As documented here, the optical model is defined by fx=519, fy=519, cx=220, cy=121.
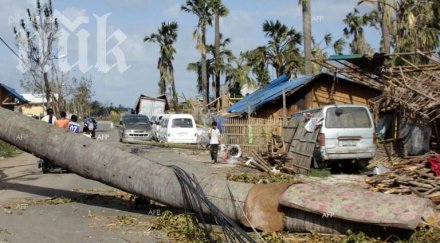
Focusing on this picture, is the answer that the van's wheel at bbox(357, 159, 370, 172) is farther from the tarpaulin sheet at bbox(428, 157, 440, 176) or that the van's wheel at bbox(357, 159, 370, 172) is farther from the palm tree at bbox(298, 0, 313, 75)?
the palm tree at bbox(298, 0, 313, 75)

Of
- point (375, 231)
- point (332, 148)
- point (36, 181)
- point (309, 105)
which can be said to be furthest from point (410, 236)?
point (309, 105)

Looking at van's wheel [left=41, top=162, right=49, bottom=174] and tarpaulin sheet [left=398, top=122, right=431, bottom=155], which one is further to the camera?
tarpaulin sheet [left=398, top=122, right=431, bottom=155]

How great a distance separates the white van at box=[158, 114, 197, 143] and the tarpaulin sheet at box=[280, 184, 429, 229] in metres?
23.2

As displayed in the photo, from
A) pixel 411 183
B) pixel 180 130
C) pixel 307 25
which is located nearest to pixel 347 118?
pixel 411 183

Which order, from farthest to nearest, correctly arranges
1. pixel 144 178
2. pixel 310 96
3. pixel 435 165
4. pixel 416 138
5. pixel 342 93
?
1. pixel 342 93
2. pixel 310 96
3. pixel 416 138
4. pixel 435 165
5. pixel 144 178

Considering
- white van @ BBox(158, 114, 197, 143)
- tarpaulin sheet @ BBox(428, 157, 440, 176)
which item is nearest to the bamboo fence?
white van @ BBox(158, 114, 197, 143)

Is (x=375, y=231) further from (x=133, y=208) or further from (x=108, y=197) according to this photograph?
(x=108, y=197)

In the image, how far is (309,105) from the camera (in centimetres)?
2508

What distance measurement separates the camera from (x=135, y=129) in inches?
1298

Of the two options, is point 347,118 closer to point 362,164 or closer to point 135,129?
point 362,164

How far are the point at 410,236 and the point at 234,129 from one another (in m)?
17.3

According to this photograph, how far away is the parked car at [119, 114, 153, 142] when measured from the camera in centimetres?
3266

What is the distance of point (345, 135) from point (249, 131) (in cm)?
838

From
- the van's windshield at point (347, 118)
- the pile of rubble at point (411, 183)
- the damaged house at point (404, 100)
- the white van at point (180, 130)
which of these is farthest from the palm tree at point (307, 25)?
the pile of rubble at point (411, 183)
